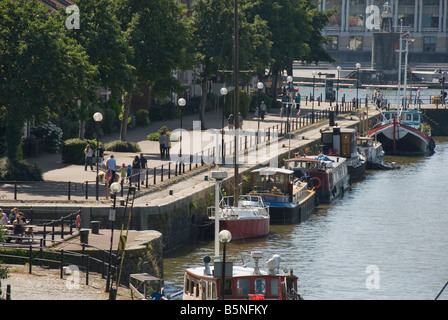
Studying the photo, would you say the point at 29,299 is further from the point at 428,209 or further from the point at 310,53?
the point at 310,53

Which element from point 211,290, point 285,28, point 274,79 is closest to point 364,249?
point 211,290

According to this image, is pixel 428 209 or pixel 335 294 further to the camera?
pixel 428 209

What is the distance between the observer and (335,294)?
37375 millimetres

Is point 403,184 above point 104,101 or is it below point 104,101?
below

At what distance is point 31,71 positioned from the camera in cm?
4631

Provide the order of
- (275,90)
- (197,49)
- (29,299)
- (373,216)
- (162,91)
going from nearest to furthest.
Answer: (29,299) < (373,216) < (162,91) < (197,49) < (275,90)

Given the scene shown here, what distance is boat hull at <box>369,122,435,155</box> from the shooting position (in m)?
84.9

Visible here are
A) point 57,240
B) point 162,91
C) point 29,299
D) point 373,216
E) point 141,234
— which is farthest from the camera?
point 162,91

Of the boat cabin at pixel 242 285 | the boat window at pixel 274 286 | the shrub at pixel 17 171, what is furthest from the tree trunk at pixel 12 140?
the boat window at pixel 274 286

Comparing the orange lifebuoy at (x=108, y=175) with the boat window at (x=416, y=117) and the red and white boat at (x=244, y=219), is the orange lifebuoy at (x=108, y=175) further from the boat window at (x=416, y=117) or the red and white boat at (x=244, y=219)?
the boat window at (x=416, y=117)

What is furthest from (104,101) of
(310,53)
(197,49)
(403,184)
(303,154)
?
(310,53)

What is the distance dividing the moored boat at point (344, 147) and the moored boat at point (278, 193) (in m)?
18.8

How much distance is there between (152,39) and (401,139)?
1255 inches

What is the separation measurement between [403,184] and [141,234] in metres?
33.2
